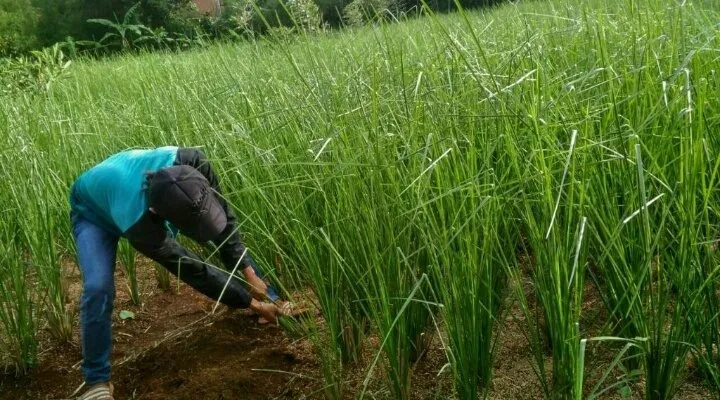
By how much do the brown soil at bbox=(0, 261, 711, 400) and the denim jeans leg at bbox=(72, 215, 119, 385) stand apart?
170 mm

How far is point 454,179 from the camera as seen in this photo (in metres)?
1.77

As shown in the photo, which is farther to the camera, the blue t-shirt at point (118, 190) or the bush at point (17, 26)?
the bush at point (17, 26)

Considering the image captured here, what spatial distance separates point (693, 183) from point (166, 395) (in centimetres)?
183

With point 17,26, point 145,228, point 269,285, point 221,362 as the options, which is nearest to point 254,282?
point 269,285

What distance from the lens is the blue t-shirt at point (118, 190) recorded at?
240 cm

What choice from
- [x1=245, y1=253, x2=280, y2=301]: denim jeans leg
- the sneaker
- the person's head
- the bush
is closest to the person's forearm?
[x1=245, y1=253, x2=280, y2=301]: denim jeans leg

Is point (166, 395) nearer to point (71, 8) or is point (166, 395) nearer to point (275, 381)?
point (275, 381)

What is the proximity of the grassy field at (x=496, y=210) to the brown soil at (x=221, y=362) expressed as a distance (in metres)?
0.06

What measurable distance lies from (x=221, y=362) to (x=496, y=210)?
1376 mm

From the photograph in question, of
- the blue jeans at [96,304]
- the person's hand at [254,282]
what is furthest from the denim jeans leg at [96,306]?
the person's hand at [254,282]

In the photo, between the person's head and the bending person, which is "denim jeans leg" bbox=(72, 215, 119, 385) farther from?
the person's head

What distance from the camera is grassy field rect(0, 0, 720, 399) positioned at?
1467mm

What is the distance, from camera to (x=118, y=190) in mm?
2479

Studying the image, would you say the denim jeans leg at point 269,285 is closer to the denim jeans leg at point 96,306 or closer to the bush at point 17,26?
the denim jeans leg at point 96,306
